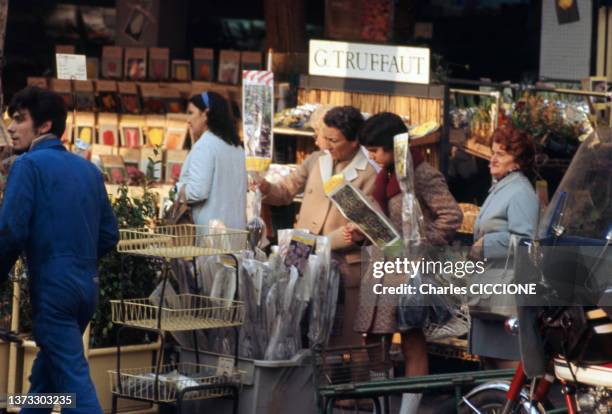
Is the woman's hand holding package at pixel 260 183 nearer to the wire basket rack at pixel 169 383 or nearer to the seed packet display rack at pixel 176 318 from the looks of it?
the seed packet display rack at pixel 176 318

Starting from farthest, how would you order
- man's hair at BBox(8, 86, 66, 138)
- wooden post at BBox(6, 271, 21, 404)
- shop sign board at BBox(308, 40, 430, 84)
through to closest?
shop sign board at BBox(308, 40, 430, 84) → wooden post at BBox(6, 271, 21, 404) → man's hair at BBox(8, 86, 66, 138)

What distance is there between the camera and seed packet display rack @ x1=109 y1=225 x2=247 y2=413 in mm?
6770

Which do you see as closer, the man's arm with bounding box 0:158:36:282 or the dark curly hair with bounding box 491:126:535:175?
the man's arm with bounding box 0:158:36:282

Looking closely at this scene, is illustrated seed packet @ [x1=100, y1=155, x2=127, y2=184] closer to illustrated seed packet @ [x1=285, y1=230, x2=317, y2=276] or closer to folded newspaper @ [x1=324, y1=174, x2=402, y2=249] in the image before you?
illustrated seed packet @ [x1=285, y1=230, x2=317, y2=276]

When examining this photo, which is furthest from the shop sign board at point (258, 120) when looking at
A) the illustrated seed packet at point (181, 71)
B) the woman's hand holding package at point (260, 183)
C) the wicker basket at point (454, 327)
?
the illustrated seed packet at point (181, 71)

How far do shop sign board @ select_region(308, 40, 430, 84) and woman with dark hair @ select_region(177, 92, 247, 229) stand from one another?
3.96 feet

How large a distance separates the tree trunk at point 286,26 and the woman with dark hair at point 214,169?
13.4 ft

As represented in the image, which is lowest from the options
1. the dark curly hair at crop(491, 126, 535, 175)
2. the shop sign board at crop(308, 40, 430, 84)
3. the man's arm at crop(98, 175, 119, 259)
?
the man's arm at crop(98, 175, 119, 259)

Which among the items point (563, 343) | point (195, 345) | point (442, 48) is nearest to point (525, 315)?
point (563, 343)

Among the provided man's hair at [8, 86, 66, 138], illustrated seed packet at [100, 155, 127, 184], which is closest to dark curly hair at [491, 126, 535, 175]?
man's hair at [8, 86, 66, 138]

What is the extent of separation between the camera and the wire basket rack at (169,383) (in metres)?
6.79

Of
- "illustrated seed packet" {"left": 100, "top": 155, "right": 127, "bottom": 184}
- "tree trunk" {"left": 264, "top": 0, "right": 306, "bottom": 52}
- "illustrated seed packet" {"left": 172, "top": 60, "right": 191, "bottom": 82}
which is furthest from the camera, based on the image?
"illustrated seed packet" {"left": 172, "top": 60, "right": 191, "bottom": 82}

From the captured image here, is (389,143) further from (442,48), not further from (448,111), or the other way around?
(442,48)

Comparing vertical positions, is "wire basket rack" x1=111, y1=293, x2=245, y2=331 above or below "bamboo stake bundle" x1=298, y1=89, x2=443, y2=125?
below
